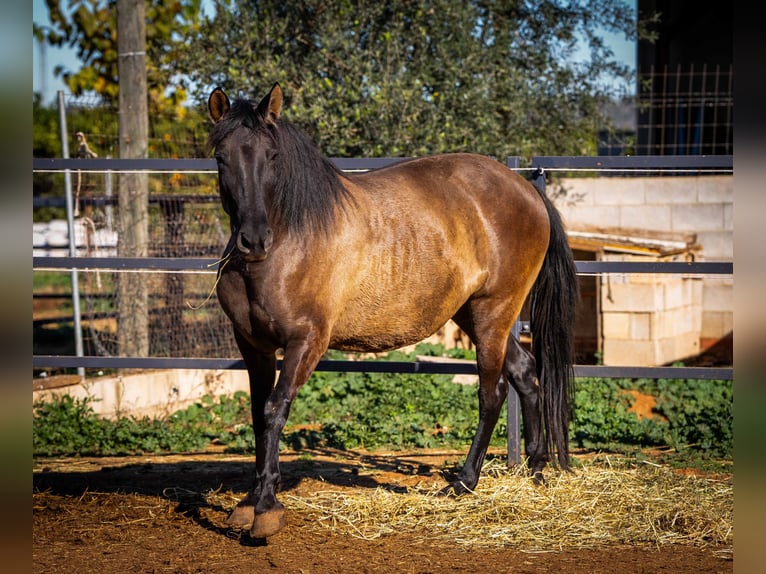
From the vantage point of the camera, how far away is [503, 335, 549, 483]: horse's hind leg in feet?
15.4

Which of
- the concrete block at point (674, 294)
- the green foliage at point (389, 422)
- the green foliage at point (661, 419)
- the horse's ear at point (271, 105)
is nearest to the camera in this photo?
→ the horse's ear at point (271, 105)

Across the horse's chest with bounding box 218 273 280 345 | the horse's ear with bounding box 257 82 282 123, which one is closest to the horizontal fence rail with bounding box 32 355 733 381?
the horse's chest with bounding box 218 273 280 345

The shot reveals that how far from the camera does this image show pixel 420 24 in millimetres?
8281

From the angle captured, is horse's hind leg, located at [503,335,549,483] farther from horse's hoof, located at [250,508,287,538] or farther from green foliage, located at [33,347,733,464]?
horse's hoof, located at [250,508,287,538]

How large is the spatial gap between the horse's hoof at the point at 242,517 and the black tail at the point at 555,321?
189 centimetres

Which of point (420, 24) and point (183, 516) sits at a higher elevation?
point (420, 24)

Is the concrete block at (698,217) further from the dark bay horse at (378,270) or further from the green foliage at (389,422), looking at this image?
the dark bay horse at (378,270)

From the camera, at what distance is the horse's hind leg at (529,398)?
4688 millimetres

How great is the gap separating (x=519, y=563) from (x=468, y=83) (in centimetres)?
590

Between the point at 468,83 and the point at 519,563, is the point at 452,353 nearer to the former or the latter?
the point at 468,83

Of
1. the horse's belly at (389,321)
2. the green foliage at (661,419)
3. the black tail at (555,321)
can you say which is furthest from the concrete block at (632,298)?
the horse's belly at (389,321)

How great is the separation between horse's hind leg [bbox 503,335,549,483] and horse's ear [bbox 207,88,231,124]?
2.25 metres
